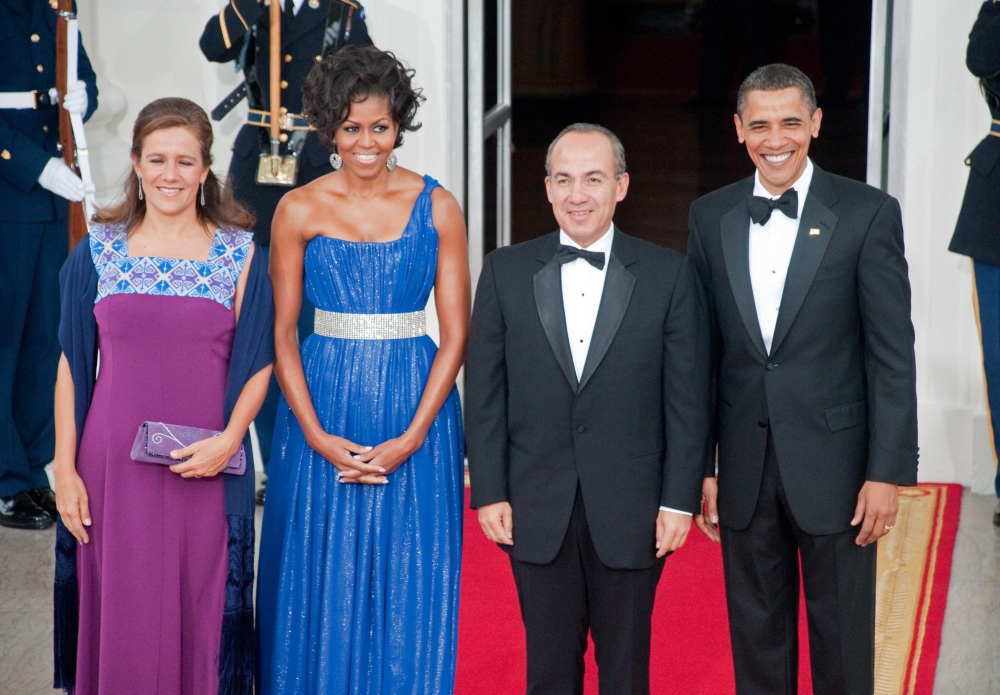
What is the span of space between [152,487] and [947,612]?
8.40ft

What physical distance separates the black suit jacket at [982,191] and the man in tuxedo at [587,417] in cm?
238

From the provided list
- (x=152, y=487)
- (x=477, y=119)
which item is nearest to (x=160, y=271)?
(x=152, y=487)

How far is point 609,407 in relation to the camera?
2.81 metres

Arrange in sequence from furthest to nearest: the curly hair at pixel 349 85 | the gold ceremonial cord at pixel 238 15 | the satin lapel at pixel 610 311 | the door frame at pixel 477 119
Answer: the door frame at pixel 477 119 → the gold ceremonial cord at pixel 238 15 → the curly hair at pixel 349 85 → the satin lapel at pixel 610 311

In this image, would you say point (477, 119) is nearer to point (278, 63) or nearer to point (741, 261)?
point (278, 63)

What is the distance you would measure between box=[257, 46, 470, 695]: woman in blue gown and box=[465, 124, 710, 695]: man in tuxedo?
1.05 feet

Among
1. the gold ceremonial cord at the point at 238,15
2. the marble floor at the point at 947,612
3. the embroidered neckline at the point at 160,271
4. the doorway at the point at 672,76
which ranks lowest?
the marble floor at the point at 947,612

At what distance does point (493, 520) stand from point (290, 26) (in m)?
2.40

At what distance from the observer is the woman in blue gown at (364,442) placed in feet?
10.4

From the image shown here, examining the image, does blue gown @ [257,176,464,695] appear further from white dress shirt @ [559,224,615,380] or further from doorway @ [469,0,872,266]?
doorway @ [469,0,872,266]

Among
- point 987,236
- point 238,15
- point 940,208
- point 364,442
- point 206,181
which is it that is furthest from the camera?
point 940,208

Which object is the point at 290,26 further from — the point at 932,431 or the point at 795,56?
the point at 795,56

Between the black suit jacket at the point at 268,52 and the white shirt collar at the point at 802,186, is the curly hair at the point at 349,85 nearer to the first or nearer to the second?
the white shirt collar at the point at 802,186

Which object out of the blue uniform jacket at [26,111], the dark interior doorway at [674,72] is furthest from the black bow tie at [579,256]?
the dark interior doorway at [674,72]
